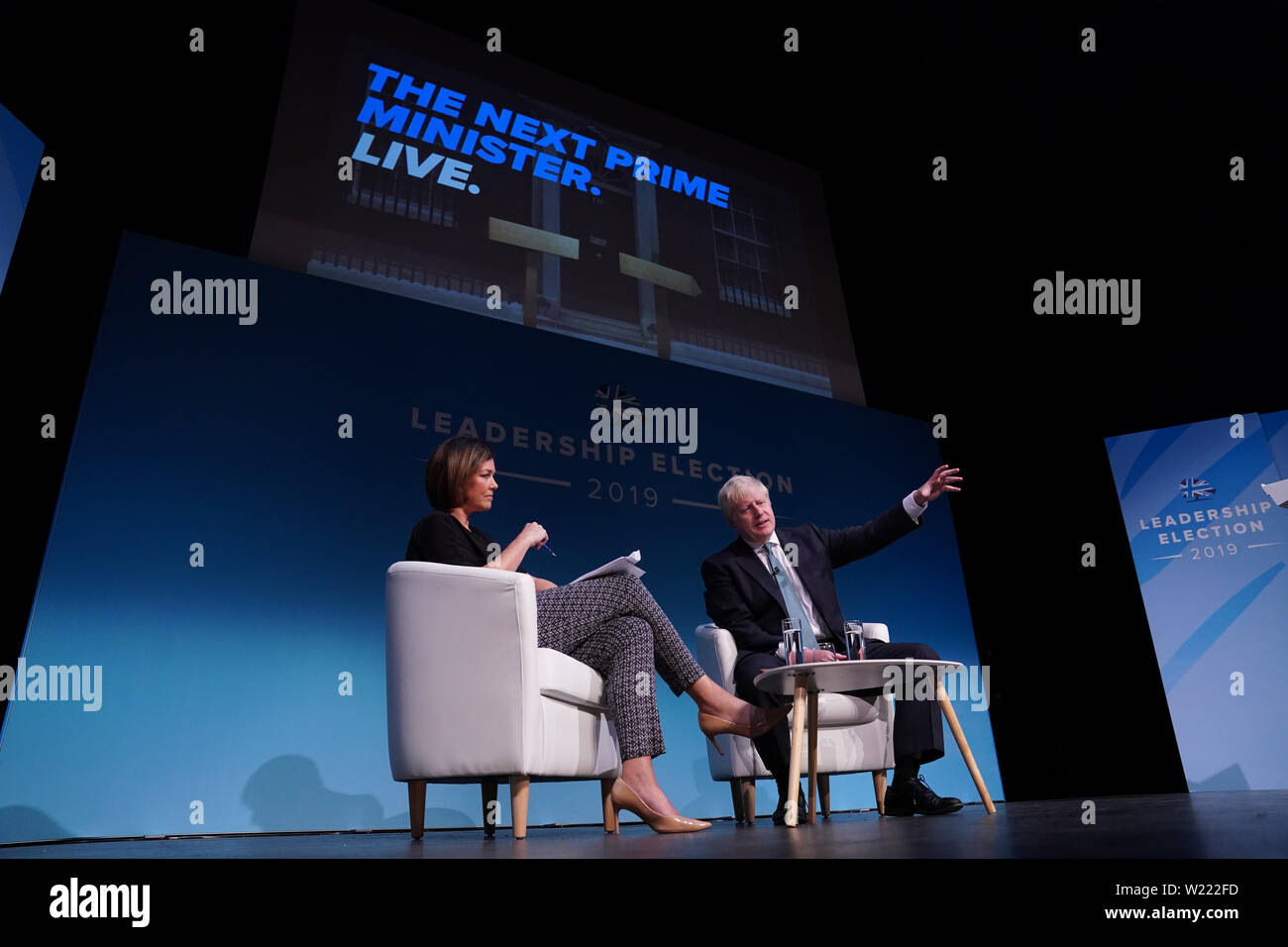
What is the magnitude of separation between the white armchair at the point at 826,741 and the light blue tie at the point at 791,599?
0.18 metres

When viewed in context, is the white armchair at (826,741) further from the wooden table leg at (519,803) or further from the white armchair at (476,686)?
the wooden table leg at (519,803)

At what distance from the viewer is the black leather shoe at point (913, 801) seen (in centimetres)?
281

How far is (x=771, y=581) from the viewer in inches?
122

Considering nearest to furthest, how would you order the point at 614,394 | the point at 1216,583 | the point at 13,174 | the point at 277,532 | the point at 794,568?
the point at 13,174, the point at 794,568, the point at 277,532, the point at 614,394, the point at 1216,583

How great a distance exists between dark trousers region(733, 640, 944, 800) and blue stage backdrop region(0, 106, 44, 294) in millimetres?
2611

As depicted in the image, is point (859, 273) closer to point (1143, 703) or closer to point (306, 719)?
point (1143, 703)

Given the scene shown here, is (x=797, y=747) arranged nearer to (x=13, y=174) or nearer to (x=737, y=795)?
(x=737, y=795)

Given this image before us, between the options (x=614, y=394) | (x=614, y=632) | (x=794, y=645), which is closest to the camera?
(x=614, y=632)

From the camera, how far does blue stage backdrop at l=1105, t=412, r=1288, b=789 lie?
5.05 metres

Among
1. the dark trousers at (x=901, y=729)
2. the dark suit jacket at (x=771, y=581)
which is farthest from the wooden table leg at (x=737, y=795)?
the dark suit jacket at (x=771, y=581)

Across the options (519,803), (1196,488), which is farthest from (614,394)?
(1196,488)

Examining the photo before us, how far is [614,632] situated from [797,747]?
21.4 inches

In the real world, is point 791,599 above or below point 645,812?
above

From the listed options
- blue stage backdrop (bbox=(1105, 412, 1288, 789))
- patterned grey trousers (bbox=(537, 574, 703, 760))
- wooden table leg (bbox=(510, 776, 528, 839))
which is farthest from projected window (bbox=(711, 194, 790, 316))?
wooden table leg (bbox=(510, 776, 528, 839))
